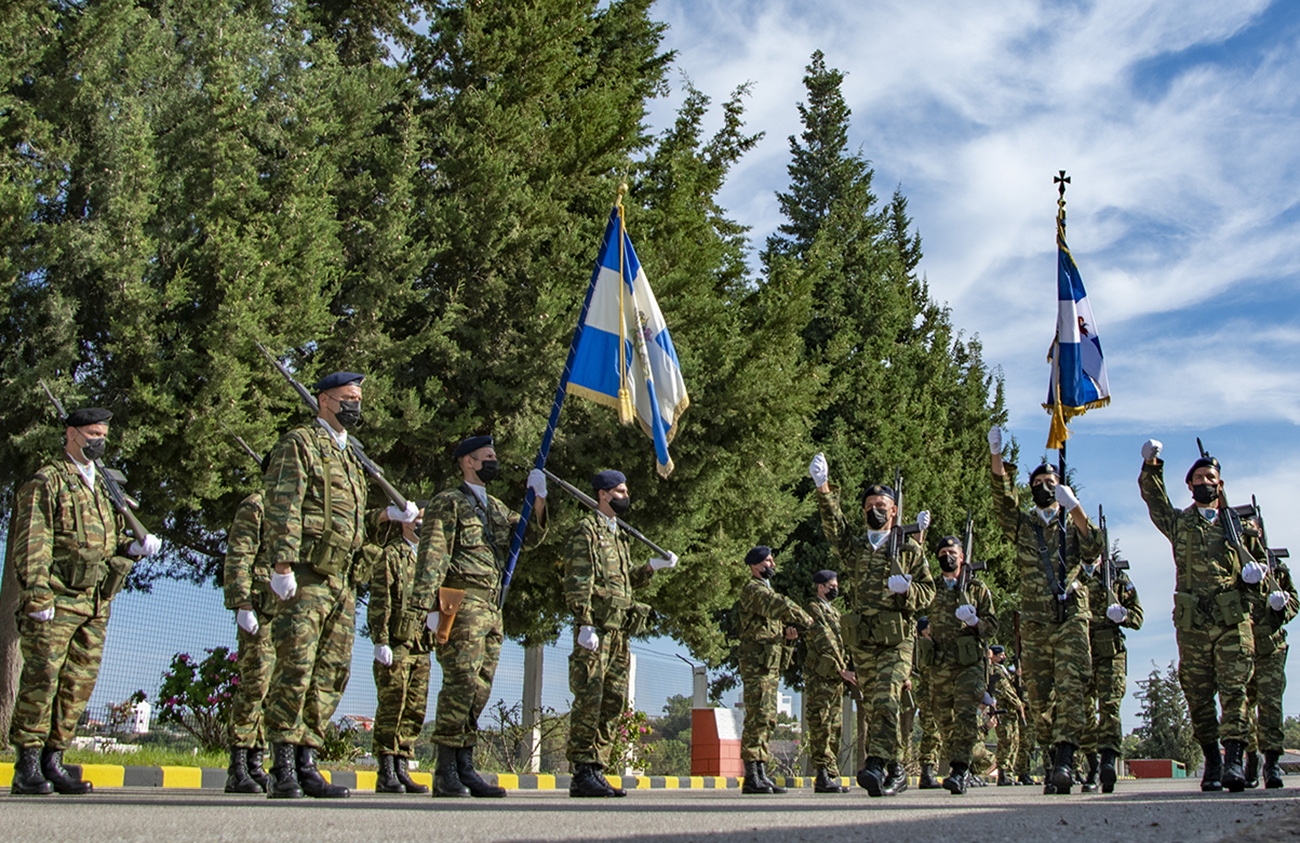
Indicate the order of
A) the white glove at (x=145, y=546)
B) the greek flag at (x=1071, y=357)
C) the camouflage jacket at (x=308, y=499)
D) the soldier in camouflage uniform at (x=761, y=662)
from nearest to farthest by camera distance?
the camouflage jacket at (x=308, y=499), the white glove at (x=145, y=546), the soldier in camouflage uniform at (x=761, y=662), the greek flag at (x=1071, y=357)

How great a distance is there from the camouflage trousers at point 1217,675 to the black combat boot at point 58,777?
23.8 ft

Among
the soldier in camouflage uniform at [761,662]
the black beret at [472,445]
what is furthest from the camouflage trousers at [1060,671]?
the black beret at [472,445]

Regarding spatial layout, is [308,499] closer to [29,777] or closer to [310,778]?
[310,778]

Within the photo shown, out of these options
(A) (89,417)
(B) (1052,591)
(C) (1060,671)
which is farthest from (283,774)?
(B) (1052,591)

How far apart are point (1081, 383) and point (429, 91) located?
9623 millimetres

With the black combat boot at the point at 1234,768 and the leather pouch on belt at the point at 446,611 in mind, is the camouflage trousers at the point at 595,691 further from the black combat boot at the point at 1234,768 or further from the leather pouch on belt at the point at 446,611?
the black combat boot at the point at 1234,768

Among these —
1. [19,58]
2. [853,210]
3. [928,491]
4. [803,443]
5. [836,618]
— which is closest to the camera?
[836,618]

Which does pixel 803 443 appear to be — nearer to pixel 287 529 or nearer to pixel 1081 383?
pixel 1081 383

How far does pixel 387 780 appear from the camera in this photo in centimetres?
786

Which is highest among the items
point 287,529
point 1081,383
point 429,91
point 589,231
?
point 429,91

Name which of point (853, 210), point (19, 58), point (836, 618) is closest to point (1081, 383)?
point (836, 618)

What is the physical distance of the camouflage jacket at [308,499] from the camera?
599 centimetres

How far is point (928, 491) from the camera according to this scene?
2336cm

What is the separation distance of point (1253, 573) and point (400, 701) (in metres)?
6.13
